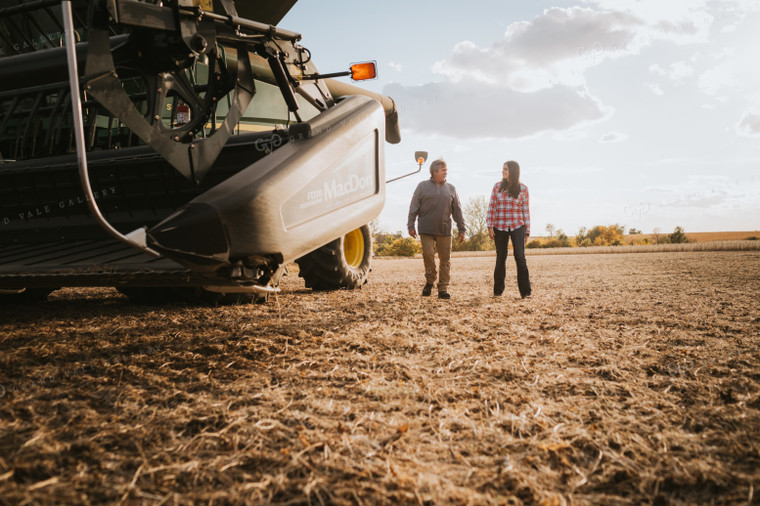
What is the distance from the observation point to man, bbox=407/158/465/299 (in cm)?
589

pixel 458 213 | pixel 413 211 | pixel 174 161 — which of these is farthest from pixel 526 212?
pixel 174 161

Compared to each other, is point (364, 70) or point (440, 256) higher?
point (364, 70)

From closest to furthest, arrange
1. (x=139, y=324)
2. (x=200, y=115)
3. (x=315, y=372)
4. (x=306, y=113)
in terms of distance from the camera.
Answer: (x=315, y=372), (x=200, y=115), (x=139, y=324), (x=306, y=113)

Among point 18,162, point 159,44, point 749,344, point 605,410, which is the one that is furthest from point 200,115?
point 749,344

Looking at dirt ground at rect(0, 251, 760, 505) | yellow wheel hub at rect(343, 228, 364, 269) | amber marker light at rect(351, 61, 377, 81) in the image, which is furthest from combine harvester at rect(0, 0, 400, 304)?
yellow wheel hub at rect(343, 228, 364, 269)

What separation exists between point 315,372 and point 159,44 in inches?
80.4

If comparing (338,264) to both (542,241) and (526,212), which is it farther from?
(542,241)

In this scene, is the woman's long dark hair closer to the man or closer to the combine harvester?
the man

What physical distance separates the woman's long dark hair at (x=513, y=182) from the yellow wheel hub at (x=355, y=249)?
1.83 meters

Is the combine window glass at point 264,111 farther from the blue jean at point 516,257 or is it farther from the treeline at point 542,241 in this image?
the treeline at point 542,241

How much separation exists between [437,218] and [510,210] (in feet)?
2.92

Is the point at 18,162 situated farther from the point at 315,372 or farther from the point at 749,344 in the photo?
the point at 749,344

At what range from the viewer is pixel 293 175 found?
269 cm

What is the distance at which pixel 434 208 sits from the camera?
5.92 m
